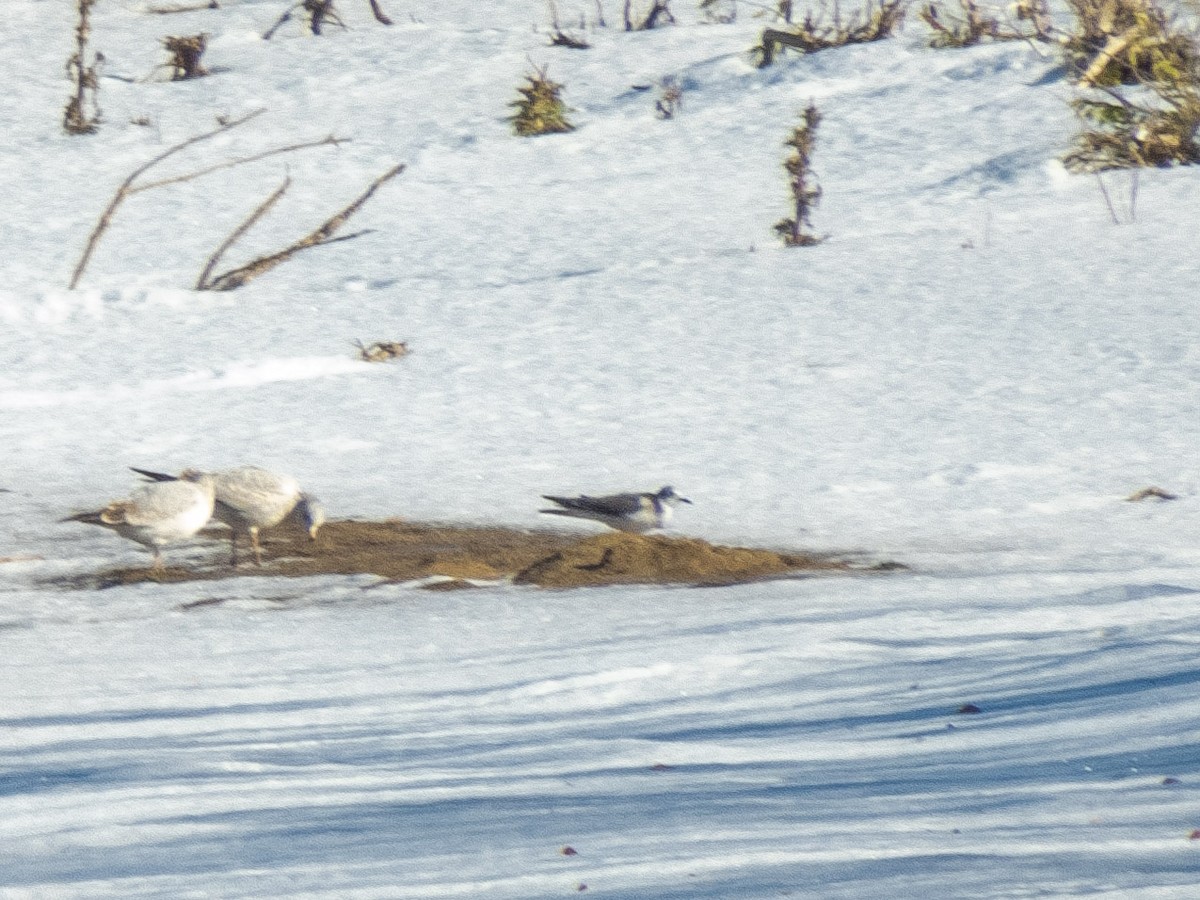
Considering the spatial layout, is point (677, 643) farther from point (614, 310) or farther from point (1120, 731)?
A: point (614, 310)

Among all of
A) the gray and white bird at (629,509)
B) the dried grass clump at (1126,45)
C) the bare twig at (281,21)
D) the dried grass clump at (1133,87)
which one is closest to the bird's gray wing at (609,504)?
the gray and white bird at (629,509)

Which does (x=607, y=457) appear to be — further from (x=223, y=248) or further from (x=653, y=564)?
(x=223, y=248)

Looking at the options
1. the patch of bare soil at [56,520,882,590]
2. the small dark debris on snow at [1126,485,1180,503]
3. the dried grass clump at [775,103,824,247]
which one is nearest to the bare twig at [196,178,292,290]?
the dried grass clump at [775,103,824,247]

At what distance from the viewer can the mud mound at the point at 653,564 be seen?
601cm

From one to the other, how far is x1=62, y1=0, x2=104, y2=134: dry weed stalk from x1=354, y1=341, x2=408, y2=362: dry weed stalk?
575 centimetres

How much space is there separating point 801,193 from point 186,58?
681cm

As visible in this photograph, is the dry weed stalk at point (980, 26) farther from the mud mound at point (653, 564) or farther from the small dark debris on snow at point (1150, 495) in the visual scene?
the mud mound at point (653, 564)

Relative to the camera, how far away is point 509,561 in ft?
21.0

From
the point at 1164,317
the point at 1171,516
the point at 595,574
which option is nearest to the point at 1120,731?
the point at 595,574

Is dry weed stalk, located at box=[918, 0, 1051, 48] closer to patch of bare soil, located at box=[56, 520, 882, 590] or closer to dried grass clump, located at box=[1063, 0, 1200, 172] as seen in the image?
dried grass clump, located at box=[1063, 0, 1200, 172]

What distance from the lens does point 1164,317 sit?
380 inches

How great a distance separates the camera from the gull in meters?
6.18

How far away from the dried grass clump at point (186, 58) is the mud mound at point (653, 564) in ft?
35.9

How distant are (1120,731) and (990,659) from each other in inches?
33.2
